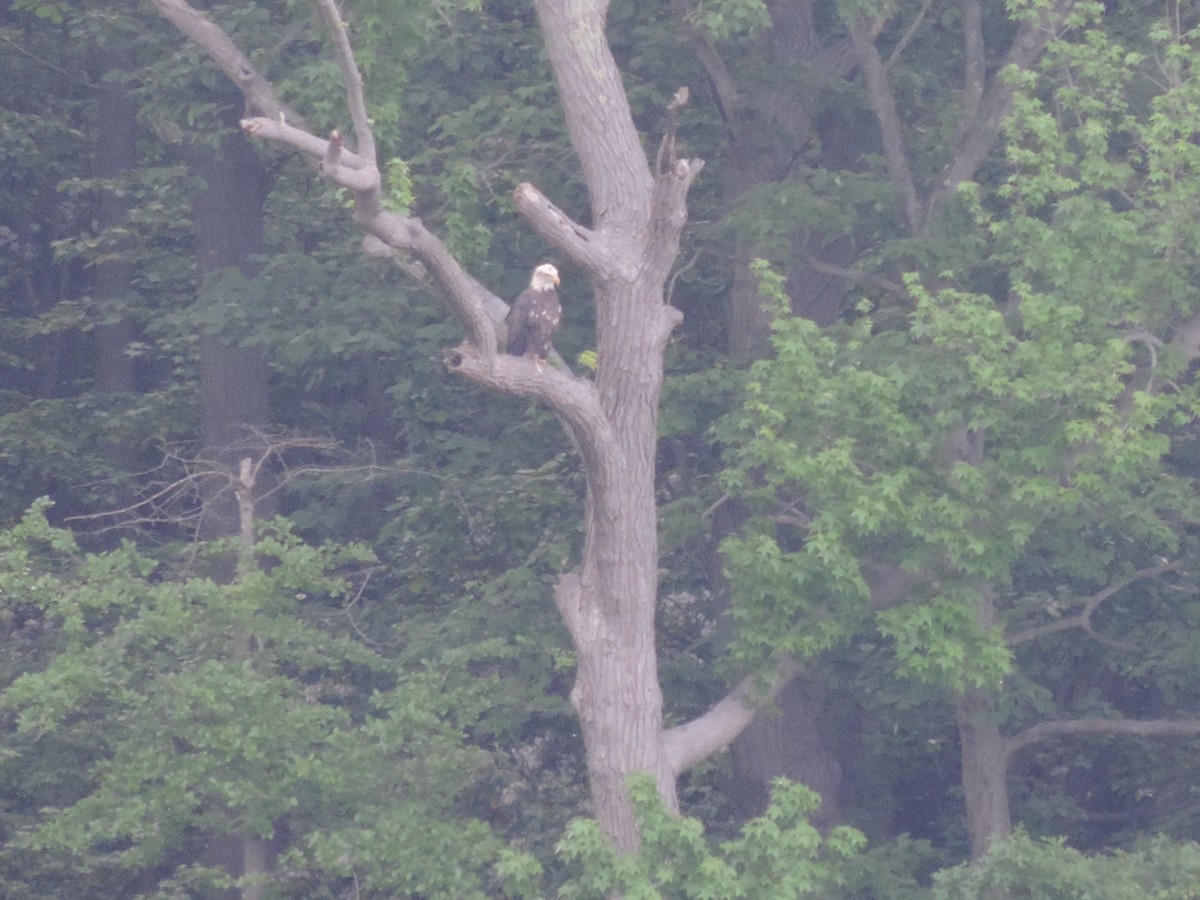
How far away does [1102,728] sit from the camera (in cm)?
998

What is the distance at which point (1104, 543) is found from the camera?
10.1 meters

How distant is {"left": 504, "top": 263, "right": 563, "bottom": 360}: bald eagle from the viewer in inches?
330

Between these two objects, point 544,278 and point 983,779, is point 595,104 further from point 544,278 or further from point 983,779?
point 983,779

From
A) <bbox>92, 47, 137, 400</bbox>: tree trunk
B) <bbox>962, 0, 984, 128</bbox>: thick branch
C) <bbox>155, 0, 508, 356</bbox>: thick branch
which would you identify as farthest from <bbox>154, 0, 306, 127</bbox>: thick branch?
<bbox>92, 47, 137, 400</bbox>: tree trunk

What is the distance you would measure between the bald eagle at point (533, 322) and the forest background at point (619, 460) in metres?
0.29

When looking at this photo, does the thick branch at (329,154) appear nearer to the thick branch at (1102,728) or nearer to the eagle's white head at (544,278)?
the eagle's white head at (544,278)

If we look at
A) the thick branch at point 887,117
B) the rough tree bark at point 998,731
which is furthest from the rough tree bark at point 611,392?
the thick branch at point 887,117

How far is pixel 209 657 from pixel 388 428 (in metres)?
4.44

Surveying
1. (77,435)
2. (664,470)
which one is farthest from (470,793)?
(77,435)

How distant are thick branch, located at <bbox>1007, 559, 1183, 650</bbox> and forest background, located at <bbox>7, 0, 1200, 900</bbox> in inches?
2.3

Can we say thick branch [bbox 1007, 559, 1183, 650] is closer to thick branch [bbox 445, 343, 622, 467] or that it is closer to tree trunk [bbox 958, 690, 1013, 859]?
tree trunk [bbox 958, 690, 1013, 859]

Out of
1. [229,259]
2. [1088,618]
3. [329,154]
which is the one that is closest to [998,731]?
[1088,618]

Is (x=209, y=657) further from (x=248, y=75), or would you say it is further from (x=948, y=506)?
(x=948, y=506)

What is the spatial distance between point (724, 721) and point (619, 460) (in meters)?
1.78
